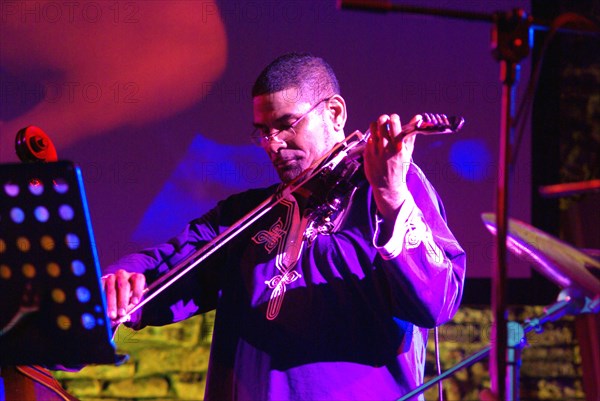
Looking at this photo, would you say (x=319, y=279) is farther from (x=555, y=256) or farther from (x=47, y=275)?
(x=47, y=275)

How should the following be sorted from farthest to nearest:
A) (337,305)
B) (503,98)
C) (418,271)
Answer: (337,305) < (418,271) < (503,98)

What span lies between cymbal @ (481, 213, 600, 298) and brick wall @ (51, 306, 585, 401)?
1548 mm

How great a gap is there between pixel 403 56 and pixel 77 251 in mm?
1943

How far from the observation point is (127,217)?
9.05ft

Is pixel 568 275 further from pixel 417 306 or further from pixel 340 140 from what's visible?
pixel 340 140

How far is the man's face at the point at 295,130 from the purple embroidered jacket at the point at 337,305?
0.11 metres

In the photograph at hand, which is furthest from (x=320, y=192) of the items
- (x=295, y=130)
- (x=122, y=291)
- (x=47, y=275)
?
(x=47, y=275)

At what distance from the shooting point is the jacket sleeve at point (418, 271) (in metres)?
1.56

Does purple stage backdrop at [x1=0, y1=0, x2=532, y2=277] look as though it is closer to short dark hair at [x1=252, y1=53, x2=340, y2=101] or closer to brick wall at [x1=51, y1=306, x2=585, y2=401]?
brick wall at [x1=51, y1=306, x2=585, y2=401]

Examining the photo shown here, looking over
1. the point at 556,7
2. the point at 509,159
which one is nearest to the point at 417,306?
the point at 509,159

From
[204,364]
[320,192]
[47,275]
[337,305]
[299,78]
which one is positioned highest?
[299,78]

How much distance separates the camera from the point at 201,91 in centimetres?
284

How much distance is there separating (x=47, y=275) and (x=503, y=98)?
2.57 ft

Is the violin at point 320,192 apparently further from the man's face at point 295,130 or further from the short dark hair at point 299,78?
the short dark hair at point 299,78
